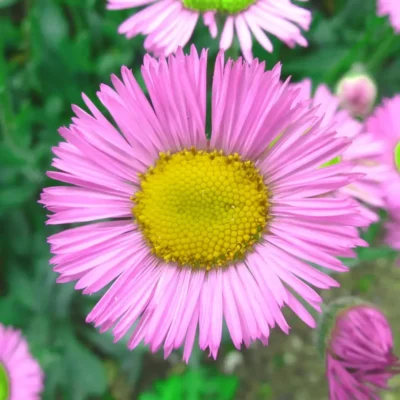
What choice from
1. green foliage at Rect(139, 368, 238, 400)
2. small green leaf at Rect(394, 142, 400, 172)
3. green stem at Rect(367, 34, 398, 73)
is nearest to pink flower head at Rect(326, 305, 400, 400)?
small green leaf at Rect(394, 142, 400, 172)

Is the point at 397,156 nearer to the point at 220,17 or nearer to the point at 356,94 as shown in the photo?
the point at 356,94

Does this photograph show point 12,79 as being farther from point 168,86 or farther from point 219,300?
point 219,300

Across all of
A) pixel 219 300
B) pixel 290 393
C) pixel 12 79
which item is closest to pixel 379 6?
pixel 219 300

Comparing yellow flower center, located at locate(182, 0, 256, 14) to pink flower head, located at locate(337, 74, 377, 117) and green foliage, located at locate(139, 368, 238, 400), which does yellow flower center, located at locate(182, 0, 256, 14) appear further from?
green foliage, located at locate(139, 368, 238, 400)

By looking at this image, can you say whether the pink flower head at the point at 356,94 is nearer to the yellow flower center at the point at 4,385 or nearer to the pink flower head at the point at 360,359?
the pink flower head at the point at 360,359

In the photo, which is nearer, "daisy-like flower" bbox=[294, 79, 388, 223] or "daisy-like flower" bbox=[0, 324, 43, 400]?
"daisy-like flower" bbox=[294, 79, 388, 223]

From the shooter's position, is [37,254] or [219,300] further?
[37,254]
